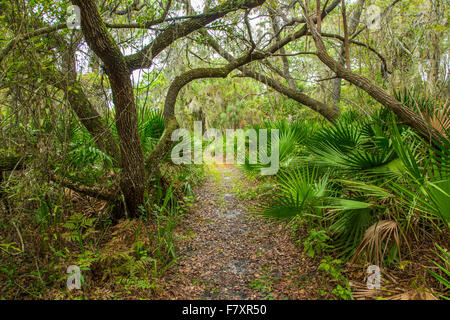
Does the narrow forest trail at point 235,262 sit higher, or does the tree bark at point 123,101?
the tree bark at point 123,101

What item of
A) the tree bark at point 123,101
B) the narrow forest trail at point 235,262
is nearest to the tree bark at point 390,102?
the narrow forest trail at point 235,262

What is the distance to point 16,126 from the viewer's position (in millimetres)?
2785

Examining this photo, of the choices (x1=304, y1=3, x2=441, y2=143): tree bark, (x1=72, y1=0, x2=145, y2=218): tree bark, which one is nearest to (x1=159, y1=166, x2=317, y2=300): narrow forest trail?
(x1=72, y1=0, x2=145, y2=218): tree bark

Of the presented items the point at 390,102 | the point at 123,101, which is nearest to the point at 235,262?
the point at 123,101

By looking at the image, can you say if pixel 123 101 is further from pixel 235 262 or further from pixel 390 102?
pixel 390 102

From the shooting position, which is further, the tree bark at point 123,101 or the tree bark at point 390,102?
the tree bark at point 390,102

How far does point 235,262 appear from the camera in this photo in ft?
11.9

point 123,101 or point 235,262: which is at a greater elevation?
point 123,101

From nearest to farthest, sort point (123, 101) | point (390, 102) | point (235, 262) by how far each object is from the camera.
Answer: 1. point (123, 101)
2. point (235, 262)
3. point (390, 102)

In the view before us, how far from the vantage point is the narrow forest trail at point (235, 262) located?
298 cm

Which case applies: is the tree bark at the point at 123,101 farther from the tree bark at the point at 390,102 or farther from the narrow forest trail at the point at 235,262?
the tree bark at the point at 390,102

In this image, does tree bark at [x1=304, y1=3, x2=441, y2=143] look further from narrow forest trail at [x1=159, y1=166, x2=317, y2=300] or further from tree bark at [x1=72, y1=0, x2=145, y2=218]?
tree bark at [x1=72, y1=0, x2=145, y2=218]
